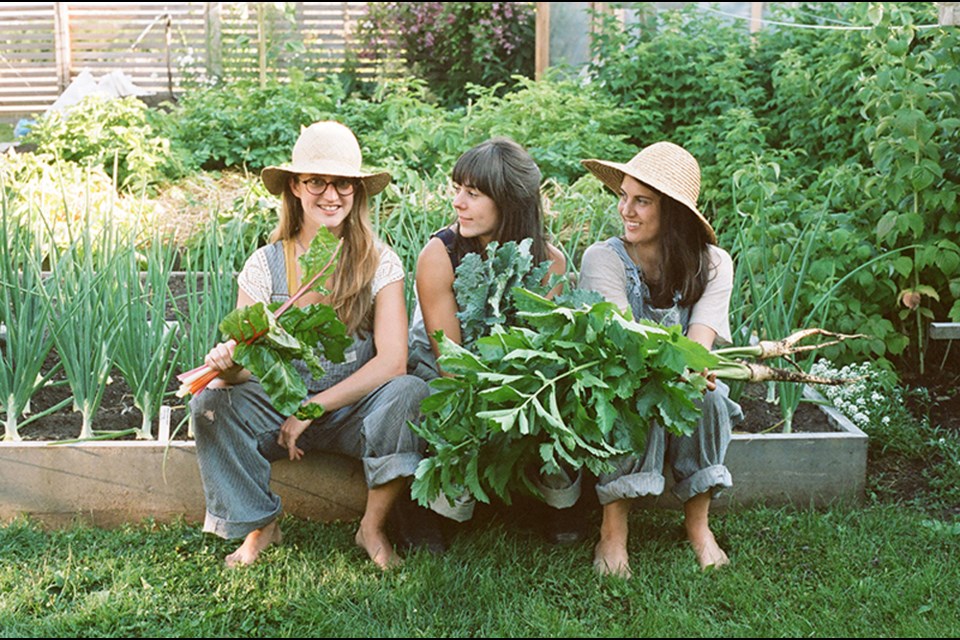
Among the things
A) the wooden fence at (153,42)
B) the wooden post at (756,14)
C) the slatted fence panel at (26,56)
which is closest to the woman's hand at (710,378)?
the wooden post at (756,14)

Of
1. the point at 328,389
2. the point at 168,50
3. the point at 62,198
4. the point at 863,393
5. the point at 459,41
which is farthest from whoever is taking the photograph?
the point at 168,50

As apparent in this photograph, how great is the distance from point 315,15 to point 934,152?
28.9ft

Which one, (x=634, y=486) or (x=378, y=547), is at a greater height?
(x=634, y=486)

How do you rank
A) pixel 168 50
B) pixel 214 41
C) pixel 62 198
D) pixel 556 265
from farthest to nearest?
pixel 168 50 → pixel 214 41 → pixel 62 198 → pixel 556 265

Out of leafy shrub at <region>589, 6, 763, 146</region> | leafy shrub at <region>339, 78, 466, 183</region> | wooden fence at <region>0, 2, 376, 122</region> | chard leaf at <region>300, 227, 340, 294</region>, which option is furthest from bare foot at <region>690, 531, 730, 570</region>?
wooden fence at <region>0, 2, 376, 122</region>

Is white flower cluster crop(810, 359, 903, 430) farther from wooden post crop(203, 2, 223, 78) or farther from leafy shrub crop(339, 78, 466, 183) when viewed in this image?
wooden post crop(203, 2, 223, 78)

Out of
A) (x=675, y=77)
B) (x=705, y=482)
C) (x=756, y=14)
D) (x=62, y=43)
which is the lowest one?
(x=705, y=482)

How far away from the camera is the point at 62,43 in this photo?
40.3ft

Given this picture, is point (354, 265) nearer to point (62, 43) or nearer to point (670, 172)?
point (670, 172)

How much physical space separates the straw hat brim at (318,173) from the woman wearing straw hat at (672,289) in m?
0.64

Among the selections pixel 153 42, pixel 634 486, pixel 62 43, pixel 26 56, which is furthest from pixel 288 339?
pixel 26 56

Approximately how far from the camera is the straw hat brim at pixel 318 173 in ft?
9.82

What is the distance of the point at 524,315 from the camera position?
2615mm

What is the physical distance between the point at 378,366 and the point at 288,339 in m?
0.43
